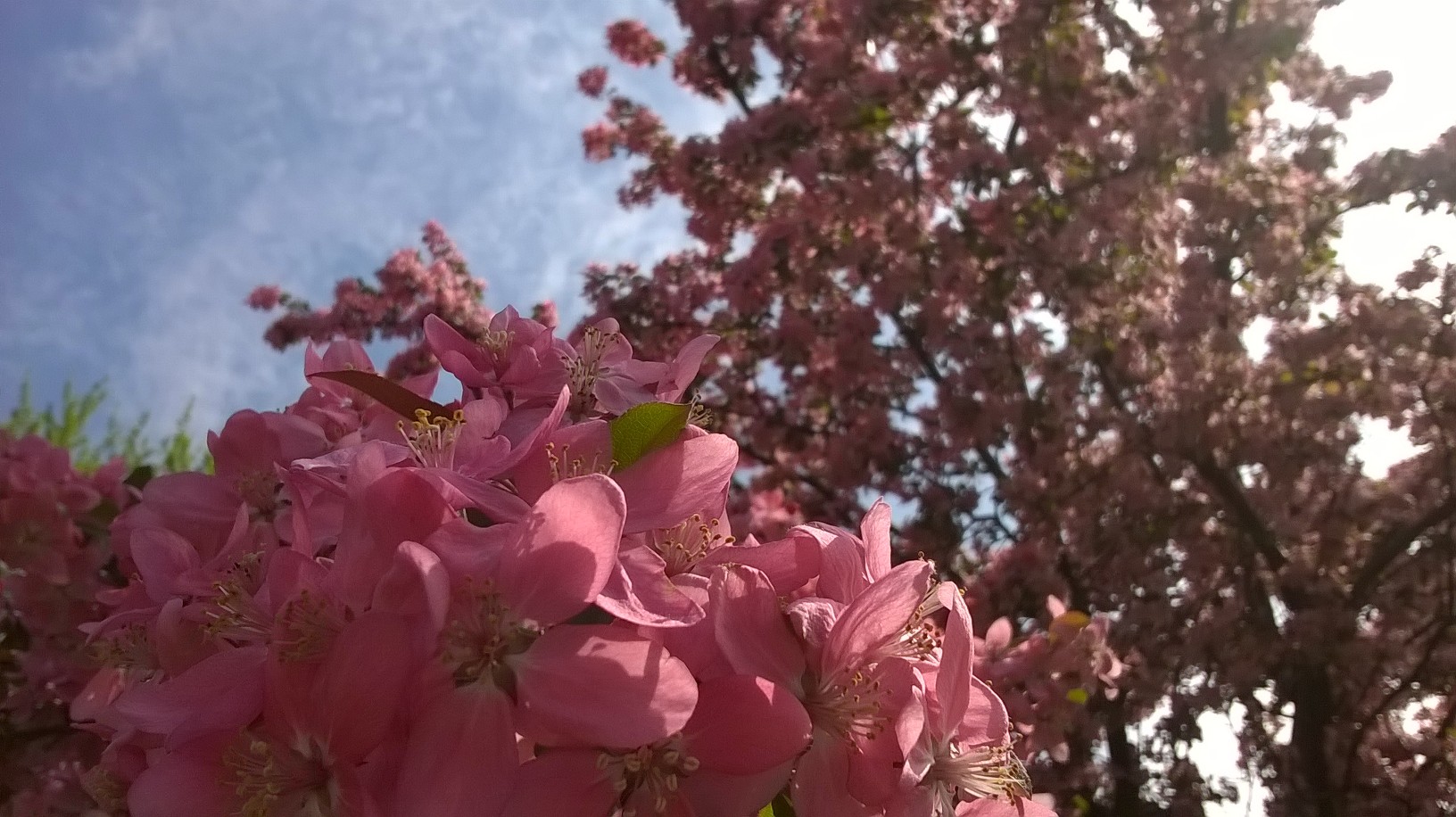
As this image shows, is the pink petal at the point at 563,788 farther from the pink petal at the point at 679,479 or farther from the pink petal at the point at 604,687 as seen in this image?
the pink petal at the point at 679,479

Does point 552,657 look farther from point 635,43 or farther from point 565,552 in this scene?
point 635,43

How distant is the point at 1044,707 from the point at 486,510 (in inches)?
72.3

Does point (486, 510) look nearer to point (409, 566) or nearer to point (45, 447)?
point (409, 566)

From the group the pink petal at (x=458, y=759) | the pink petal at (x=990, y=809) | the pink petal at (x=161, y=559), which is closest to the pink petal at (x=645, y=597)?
the pink petal at (x=458, y=759)

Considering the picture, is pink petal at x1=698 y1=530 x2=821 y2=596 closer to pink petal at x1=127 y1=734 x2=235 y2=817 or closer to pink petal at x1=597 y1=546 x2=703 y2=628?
pink petal at x1=597 y1=546 x2=703 y2=628

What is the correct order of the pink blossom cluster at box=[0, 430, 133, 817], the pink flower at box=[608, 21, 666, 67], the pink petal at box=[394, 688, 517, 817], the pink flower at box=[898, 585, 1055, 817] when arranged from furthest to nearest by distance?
the pink flower at box=[608, 21, 666, 67] → the pink blossom cluster at box=[0, 430, 133, 817] → the pink flower at box=[898, 585, 1055, 817] → the pink petal at box=[394, 688, 517, 817]

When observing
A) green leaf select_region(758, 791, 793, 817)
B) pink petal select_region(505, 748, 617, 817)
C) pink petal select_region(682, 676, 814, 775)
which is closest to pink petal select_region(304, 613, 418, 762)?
pink petal select_region(505, 748, 617, 817)

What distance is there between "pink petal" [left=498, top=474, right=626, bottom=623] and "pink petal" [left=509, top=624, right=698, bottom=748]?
2cm

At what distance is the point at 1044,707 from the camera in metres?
2.19

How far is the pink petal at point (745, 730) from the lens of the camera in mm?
689

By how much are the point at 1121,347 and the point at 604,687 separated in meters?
4.07

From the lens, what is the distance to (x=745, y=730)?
2.27 ft

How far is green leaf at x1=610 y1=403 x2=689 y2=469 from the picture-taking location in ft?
2.82

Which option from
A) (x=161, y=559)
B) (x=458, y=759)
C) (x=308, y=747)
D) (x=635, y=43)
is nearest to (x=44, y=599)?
(x=161, y=559)
